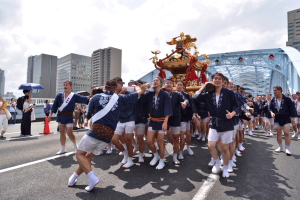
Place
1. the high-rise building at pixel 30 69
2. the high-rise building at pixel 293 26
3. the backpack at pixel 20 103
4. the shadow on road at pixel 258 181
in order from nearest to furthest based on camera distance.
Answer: the shadow on road at pixel 258 181, the backpack at pixel 20 103, the high-rise building at pixel 293 26, the high-rise building at pixel 30 69

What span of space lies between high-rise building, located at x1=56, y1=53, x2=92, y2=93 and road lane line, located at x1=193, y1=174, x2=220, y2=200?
117m

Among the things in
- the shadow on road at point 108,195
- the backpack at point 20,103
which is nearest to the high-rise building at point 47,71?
the backpack at point 20,103

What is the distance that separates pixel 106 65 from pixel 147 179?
4371 inches

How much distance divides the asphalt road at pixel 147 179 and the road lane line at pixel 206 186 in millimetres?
57

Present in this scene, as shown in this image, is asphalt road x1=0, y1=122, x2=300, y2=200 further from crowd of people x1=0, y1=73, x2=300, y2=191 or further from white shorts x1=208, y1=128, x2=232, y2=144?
white shorts x1=208, y1=128, x2=232, y2=144

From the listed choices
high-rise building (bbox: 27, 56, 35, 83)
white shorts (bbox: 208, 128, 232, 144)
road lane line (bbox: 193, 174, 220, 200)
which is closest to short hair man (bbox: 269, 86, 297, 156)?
white shorts (bbox: 208, 128, 232, 144)

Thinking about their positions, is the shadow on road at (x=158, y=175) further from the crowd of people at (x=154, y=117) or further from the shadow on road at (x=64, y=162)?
the shadow on road at (x=64, y=162)

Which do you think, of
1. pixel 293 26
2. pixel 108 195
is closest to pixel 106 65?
pixel 293 26

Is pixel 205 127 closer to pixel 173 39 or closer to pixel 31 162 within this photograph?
pixel 173 39

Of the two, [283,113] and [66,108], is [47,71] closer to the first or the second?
[66,108]

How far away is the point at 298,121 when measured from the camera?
860 cm

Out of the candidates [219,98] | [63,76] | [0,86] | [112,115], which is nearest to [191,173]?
[219,98]

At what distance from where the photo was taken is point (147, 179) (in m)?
3.35

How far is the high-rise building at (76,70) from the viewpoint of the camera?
371 ft
